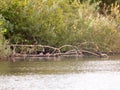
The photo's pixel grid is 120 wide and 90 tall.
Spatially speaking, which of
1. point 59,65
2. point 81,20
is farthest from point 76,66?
point 81,20

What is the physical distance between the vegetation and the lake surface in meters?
2.50

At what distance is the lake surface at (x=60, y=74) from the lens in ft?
65.0

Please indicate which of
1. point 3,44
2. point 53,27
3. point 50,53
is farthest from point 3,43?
point 53,27

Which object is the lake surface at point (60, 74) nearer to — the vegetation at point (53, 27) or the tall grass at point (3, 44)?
the tall grass at point (3, 44)

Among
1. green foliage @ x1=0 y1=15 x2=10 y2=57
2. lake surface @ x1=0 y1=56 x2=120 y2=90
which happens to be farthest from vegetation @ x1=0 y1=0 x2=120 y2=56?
lake surface @ x1=0 y1=56 x2=120 y2=90

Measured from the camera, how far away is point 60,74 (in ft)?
75.3

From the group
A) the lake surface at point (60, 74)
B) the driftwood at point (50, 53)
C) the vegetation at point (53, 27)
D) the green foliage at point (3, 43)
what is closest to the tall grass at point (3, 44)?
the green foliage at point (3, 43)

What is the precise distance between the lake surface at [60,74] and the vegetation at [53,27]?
8.22 ft

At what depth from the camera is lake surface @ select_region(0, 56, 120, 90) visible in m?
19.8

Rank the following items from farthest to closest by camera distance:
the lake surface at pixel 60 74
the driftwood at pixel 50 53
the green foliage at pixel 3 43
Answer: the driftwood at pixel 50 53 → the green foliage at pixel 3 43 → the lake surface at pixel 60 74

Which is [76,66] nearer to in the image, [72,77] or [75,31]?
[72,77]

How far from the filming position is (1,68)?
24.9 m

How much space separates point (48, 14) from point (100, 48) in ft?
11.8

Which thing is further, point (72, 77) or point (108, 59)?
point (108, 59)
